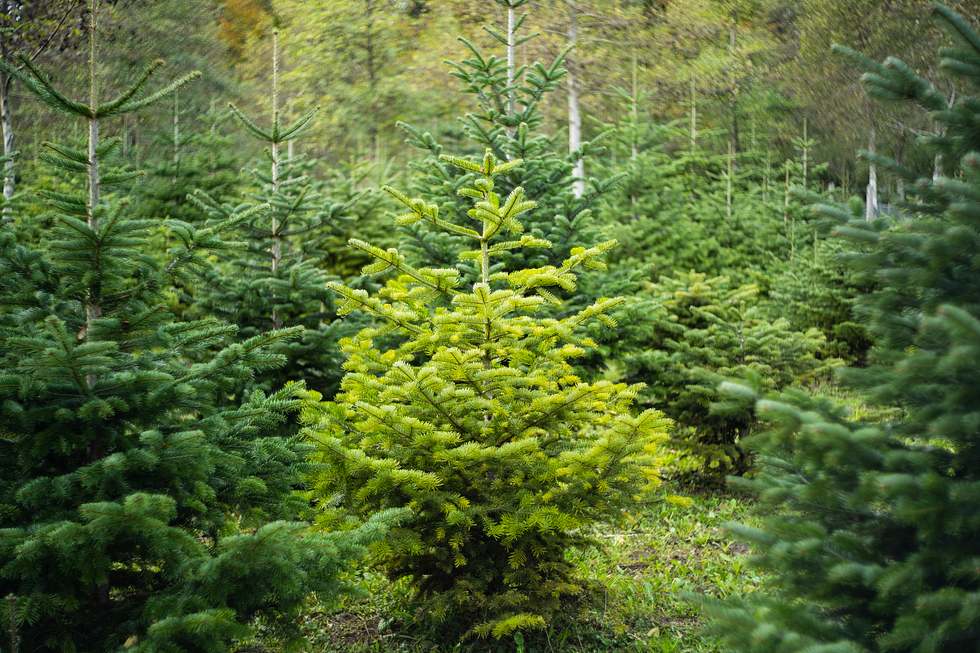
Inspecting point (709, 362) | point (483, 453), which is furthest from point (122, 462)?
point (709, 362)

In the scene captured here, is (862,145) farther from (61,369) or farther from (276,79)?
(61,369)

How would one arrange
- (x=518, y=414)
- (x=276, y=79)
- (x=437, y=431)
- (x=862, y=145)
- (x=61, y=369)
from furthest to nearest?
(x=862, y=145), (x=276, y=79), (x=518, y=414), (x=437, y=431), (x=61, y=369)

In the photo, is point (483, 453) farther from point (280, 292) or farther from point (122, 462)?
point (280, 292)

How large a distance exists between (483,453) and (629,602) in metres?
2.11

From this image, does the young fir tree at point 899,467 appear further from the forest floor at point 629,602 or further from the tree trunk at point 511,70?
the tree trunk at point 511,70

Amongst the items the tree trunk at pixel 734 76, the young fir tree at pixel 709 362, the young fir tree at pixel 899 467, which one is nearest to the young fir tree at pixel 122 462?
the young fir tree at pixel 899 467

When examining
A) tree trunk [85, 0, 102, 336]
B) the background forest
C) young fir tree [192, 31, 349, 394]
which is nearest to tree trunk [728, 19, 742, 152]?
the background forest

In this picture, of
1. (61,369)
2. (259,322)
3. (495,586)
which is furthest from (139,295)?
(259,322)

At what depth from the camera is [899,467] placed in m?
2.35

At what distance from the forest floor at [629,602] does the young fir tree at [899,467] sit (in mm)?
1249

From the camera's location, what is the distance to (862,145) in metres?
22.0

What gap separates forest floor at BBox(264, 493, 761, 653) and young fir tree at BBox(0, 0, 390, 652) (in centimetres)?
98

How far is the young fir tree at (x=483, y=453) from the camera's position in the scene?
4.11 metres

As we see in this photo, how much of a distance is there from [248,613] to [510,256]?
4452mm
